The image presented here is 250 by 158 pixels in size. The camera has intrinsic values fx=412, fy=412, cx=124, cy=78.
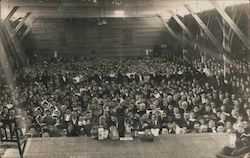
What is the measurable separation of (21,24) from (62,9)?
0.62 meters

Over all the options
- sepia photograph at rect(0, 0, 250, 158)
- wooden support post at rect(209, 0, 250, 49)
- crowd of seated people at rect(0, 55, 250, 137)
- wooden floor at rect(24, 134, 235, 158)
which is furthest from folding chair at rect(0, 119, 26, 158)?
wooden support post at rect(209, 0, 250, 49)

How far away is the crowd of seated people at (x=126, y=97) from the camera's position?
5.29 metres

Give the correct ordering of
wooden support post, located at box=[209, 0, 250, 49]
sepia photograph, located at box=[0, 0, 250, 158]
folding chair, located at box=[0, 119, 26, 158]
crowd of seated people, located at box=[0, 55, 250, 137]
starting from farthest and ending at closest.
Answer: wooden support post, located at box=[209, 0, 250, 49]
crowd of seated people, located at box=[0, 55, 250, 137]
sepia photograph, located at box=[0, 0, 250, 158]
folding chair, located at box=[0, 119, 26, 158]

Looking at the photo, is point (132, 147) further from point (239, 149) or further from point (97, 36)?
point (97, 36)

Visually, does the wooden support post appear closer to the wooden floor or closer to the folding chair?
the wooden floor

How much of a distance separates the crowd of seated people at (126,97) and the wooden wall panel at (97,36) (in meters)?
0.18

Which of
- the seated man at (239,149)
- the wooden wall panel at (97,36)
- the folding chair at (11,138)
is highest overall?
the wooden wall panel at (97,36)

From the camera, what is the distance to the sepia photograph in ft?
16.7

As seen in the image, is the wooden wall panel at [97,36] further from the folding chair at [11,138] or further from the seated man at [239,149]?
the seated man at [239,149]

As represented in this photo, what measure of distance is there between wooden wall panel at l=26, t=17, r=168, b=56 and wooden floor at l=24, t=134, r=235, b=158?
1.38 metres

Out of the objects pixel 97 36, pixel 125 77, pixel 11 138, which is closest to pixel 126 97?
pixel 125 77

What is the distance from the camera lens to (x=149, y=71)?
566 cm

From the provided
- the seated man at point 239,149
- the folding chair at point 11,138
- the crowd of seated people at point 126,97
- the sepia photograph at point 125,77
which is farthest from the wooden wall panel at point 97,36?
the seated man at point 239,149

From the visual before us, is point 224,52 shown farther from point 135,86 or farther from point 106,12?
point 106,12
